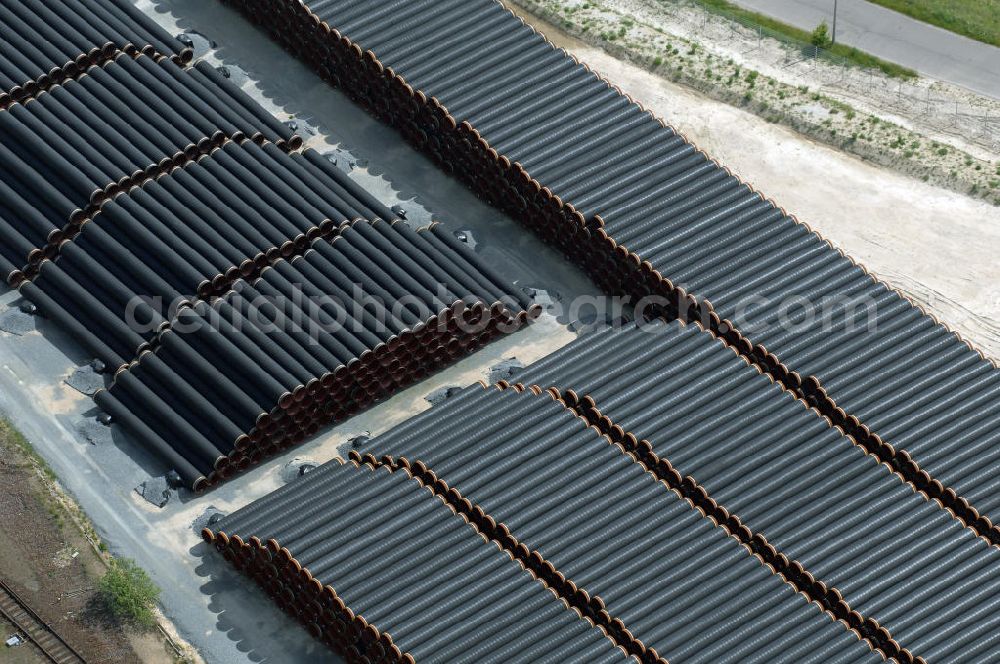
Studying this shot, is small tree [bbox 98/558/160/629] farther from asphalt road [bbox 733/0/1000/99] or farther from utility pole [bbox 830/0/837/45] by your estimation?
asphalt road [bbox 733/0/1000/99]

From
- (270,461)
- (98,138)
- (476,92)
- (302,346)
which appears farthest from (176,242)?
(476,92)

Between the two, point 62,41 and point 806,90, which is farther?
point 806,90

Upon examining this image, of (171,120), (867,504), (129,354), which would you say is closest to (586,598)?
(867,504)

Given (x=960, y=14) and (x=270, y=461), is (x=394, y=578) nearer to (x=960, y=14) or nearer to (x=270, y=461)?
(x=270, y=461)

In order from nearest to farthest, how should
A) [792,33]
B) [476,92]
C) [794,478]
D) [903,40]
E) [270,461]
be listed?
[794,478] < [270,461] < [476,92] < [792,33] < [903,40]

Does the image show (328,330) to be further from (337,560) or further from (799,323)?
(799,323)

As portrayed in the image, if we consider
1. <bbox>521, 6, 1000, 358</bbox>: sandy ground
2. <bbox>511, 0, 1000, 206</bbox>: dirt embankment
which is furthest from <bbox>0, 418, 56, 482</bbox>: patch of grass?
<bbox>511, 0, 1000, 206</bbox>: dirt embankment

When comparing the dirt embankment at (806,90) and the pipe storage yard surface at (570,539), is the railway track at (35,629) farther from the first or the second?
the dirt embankment at (806,90)
